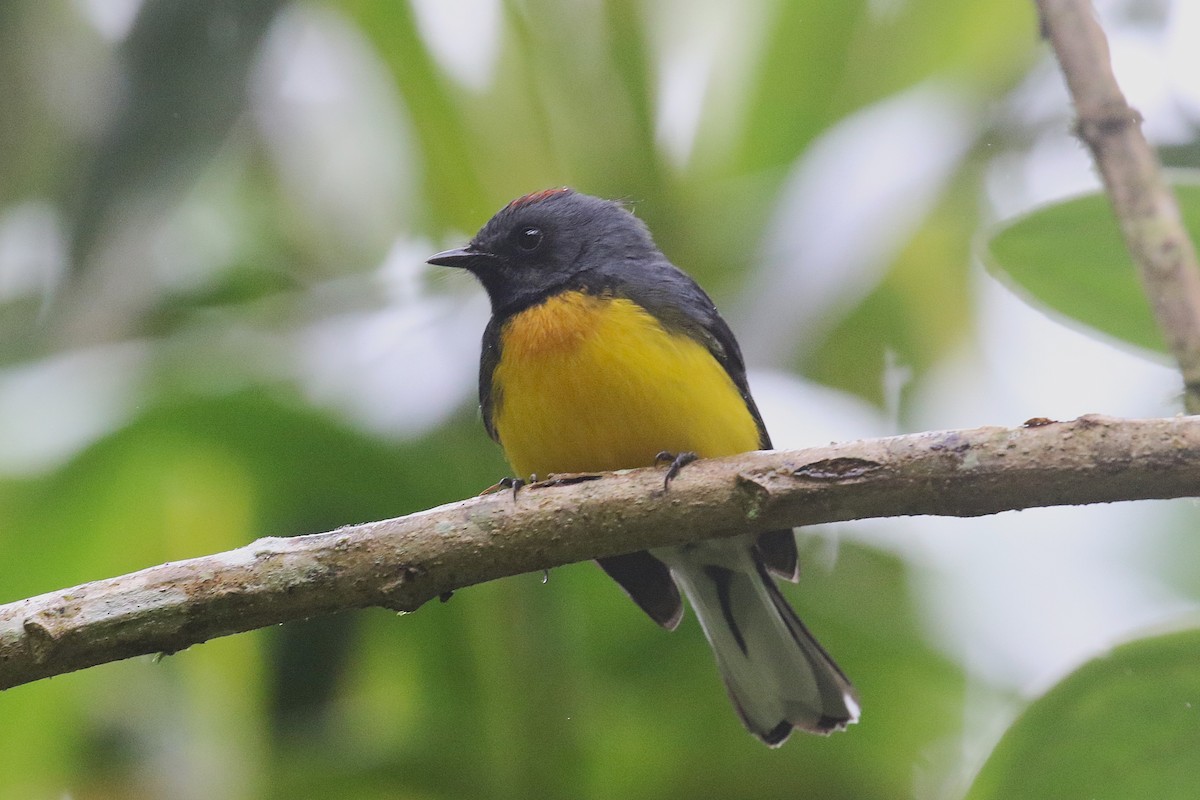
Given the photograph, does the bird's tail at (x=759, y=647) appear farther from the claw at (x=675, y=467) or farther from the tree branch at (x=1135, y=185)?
the tree branch at (x=1135, y=185)

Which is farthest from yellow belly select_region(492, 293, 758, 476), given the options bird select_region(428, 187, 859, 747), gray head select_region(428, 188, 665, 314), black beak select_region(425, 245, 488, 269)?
black beak select_region(425, 245, 488, 269)

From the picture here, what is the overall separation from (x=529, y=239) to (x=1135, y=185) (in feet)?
5.59

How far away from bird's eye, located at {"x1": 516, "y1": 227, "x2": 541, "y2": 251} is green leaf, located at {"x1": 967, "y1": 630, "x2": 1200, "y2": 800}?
6.47 ft

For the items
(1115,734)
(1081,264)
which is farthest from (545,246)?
(1115,734)

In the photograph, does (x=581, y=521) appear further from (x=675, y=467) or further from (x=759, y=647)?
(x=759, y=647)

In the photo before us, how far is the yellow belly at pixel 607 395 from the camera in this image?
3059mm

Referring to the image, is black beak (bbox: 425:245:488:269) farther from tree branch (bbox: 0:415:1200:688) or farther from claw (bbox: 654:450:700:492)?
tree branch (bbox: 0:415:1200:688)

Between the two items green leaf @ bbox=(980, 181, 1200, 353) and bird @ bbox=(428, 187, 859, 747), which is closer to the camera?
green leaf @ bbox=(980, 181, 1200, 353)

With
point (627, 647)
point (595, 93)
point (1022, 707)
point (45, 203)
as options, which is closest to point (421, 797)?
point (627, 647)

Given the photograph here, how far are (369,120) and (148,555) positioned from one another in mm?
2035

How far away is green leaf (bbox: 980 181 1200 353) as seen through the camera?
9.32 feet

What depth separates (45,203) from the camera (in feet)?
15.9

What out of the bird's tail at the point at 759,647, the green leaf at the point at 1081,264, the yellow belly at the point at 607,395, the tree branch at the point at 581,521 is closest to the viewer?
the tree branch at the point at 581,521

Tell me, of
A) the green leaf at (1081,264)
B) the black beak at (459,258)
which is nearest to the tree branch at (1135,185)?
the green leaf at (1081,264)
